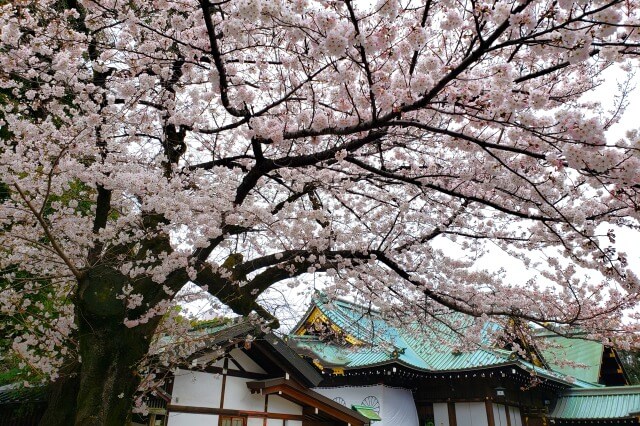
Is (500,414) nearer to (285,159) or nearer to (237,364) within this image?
(237,364)

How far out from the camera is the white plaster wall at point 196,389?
6.99m

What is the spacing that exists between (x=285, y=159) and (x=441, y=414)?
1132cm

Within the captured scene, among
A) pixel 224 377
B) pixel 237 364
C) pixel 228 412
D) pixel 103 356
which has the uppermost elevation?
pixel 237 364

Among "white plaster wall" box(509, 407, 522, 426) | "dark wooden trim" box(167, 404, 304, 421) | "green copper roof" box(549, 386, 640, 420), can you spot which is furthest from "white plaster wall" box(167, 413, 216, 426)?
"green copper roof" box(549, 386, 640, 420)

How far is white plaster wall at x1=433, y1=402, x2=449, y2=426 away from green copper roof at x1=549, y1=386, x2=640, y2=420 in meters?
4.53

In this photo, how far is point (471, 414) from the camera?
12.5 meters

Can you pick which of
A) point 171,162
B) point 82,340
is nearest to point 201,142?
point 171,162

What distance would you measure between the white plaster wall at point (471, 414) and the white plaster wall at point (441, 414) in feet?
1.09

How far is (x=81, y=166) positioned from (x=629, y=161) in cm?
575

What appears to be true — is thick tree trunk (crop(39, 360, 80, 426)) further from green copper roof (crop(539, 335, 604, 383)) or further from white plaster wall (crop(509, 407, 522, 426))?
green copper roof (crop(539, 335, 604, 383))

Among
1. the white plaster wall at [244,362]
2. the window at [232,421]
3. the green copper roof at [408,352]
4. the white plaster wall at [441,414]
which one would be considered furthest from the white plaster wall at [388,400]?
the window at [232,421]

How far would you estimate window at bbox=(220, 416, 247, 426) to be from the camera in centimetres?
749

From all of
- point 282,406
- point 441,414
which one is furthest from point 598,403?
point 282,406

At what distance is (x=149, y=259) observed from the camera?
18.2ft
